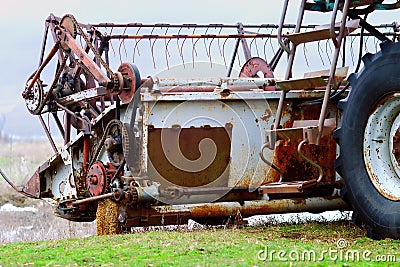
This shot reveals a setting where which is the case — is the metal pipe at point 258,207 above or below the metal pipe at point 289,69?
below

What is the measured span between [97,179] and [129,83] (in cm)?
92

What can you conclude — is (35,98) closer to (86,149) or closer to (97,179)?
(86,149)

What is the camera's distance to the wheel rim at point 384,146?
6.05 m

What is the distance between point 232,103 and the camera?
731 centimetres

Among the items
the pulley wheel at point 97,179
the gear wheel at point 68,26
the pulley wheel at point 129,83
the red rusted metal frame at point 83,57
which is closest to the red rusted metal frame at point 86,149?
the pulley wheel at point 97,179

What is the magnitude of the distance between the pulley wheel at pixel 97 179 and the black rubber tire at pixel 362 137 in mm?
2197

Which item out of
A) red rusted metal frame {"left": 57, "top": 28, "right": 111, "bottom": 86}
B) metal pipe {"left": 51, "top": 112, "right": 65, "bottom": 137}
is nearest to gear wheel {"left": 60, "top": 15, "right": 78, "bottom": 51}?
red rusted metal frame {"left": 57, "top": 28, "right": 111, "bottom": 86}

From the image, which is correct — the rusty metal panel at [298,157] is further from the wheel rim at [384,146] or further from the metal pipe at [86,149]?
the metal pipe at [86,149]

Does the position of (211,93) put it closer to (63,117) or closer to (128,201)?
(128,201)

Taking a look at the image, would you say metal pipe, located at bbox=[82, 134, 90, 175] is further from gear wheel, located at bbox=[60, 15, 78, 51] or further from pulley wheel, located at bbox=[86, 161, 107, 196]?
gear wheel, located at bbox=[60, 15, 78, 51]

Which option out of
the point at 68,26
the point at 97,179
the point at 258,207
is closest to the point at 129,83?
the point at 97,179

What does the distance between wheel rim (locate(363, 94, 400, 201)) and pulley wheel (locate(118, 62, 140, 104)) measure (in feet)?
7.00

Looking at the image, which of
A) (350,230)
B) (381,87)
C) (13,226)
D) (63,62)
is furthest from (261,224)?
(13,226)

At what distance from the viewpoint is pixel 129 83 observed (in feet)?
24.0
